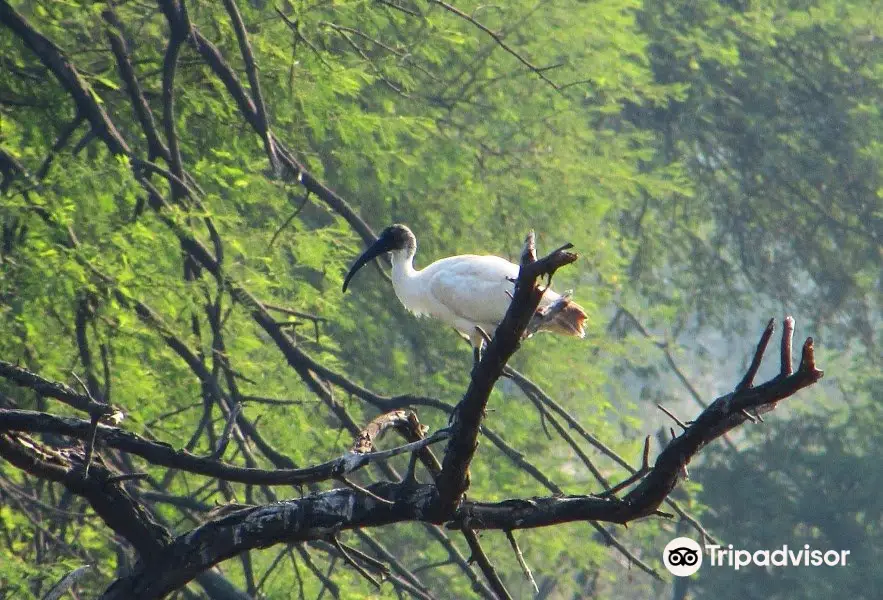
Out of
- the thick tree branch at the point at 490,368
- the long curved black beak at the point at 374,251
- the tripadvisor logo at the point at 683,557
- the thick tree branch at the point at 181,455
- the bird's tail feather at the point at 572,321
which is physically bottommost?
the tripadvisor logo at the point at 683,557

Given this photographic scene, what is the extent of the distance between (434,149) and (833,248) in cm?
929

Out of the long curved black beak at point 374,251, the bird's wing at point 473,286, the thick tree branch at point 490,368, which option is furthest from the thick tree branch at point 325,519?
the long curved black beak at point 374,251

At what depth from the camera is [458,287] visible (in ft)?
30.0

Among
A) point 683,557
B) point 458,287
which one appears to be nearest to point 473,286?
point 458,287

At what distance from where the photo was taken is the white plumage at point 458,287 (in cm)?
904

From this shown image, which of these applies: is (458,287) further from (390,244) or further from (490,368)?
(490,368)

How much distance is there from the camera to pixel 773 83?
18.5 m

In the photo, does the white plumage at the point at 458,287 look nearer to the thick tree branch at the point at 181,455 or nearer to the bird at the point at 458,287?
the bird at the point at 458,287

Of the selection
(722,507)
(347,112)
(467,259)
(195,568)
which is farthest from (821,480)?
(195,568)

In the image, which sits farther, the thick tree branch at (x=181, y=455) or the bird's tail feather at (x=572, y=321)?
the bird's tail feather at (x=572, y=321)

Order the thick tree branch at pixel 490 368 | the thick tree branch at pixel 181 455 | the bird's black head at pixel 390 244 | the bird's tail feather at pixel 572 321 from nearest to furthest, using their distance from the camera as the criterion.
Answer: the thick tree branch at pixel 490 368 < the thick tree branch at pixel 181 455 < the bird's tail feather at pixel 572 321 < the bird's black head at pixel 390 244

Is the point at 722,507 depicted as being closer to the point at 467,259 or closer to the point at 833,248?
the point at 833,248

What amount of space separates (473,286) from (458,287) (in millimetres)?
113

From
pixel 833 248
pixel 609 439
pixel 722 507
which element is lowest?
pixel 722 507
